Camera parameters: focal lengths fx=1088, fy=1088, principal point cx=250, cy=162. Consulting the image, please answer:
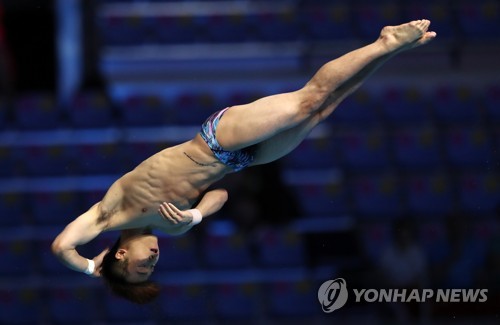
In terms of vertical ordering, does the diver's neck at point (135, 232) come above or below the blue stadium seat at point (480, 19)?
below

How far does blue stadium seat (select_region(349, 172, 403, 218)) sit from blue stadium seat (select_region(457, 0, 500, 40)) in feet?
6.30

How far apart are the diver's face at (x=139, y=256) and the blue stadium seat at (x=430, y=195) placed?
12.9 ft

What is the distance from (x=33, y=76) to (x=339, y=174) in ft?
12.3

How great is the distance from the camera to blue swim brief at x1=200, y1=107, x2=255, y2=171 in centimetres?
650

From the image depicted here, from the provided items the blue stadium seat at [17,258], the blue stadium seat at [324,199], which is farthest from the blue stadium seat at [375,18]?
the blue stadium seat at [17,258]

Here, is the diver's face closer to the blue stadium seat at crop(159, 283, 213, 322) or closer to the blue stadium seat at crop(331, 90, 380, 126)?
the blue stadium seat at crop(159, 283, 213, 322)

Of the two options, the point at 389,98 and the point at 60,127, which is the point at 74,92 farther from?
the point at 389,98

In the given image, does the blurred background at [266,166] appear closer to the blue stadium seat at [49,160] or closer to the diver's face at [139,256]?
the blue stadium seat at [49,160]

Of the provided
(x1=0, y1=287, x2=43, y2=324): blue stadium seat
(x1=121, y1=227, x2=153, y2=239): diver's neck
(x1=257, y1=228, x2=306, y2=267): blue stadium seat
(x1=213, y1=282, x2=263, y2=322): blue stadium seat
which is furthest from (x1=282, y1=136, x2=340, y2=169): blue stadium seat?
(x1=121, y1=227, x2=153, y2=239): diver's neck

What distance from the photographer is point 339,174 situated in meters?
Answer: 10.1

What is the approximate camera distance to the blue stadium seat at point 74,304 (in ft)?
30.7

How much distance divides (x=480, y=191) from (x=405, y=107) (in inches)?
45.1

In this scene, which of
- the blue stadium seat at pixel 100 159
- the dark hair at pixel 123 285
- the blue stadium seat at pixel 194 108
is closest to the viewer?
the dark hair at pixel 123 285

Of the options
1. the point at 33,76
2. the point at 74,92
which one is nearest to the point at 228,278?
the point at 74,92
